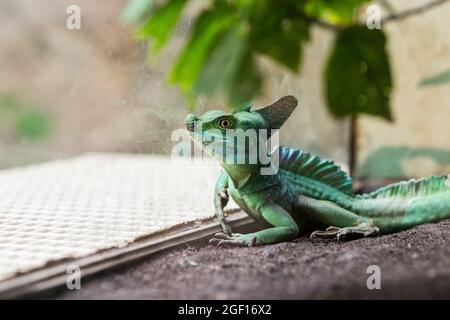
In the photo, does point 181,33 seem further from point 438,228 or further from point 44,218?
point 438,228

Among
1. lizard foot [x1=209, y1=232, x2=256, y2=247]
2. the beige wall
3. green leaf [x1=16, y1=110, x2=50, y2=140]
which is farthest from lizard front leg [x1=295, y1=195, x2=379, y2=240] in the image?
green leaf [x1=16, y1=110, x2=50, y2=140]

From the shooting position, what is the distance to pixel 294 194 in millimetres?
2412

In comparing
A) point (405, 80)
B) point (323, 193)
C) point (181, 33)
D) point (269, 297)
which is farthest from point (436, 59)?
point (269, 297)

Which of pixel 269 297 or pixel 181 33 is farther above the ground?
pixel 181 33

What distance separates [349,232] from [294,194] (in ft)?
0.90

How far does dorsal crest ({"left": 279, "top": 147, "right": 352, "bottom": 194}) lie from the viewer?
8.11 ft

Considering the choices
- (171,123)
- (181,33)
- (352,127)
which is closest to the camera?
(181,33)

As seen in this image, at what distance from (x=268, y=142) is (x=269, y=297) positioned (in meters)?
0.91
